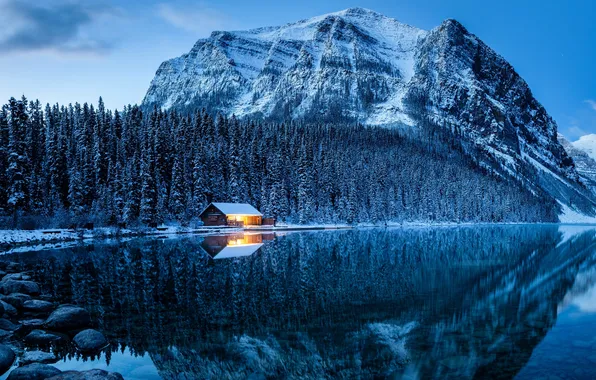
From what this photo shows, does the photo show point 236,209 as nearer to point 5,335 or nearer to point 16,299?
point 16,299

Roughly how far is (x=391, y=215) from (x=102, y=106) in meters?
82.0

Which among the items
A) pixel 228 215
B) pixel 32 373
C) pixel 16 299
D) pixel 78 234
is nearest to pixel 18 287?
pixel 16 299

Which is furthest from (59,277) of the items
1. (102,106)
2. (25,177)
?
(102,106)

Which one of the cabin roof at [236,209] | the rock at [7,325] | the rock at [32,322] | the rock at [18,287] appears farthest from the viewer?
the cabin roof at [236,209]

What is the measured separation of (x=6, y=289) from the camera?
71.8ft

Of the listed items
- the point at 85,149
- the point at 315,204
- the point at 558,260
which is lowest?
the point at 558,260

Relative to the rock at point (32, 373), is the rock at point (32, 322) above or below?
below

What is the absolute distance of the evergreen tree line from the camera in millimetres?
66625

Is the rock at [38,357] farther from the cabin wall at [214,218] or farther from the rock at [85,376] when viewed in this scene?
the cabin wall at [214,218]

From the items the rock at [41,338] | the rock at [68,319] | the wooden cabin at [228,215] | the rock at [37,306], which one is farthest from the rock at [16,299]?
the wooden cabin at [228,215]

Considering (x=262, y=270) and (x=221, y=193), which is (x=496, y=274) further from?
(x=221, y=193)

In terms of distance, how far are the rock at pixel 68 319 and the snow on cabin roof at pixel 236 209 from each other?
213 ft

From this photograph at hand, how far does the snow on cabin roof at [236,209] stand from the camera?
8243 centimetres

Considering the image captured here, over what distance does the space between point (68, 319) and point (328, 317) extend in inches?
420
